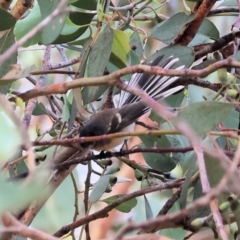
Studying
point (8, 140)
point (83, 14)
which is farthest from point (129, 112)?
point (8, 140)

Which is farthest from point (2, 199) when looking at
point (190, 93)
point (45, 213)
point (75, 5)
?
point (190, 93)

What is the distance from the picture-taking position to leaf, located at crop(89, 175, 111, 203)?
83 cm

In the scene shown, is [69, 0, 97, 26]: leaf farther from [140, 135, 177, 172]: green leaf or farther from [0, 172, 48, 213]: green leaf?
[0, 172, 48, 213]: green leaf

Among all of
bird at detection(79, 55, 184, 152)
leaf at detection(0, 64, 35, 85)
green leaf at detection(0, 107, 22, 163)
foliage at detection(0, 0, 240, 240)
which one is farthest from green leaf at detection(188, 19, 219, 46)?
green leaf at detection(0, 107, 22, 163)

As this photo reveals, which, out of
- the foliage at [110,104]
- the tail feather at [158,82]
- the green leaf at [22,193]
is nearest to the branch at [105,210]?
→ the foliage at [110,104]

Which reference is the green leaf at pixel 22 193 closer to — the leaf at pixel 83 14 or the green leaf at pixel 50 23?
the green leaf at pixel 50 23

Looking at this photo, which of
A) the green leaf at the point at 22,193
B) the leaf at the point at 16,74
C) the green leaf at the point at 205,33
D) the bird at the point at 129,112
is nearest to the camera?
the green leaf at the point at 22,193

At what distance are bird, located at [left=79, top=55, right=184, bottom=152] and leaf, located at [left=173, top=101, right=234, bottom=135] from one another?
174 millimetres

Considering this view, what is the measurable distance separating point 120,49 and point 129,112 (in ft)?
0.31

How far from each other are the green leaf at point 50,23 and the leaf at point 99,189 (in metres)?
0.25

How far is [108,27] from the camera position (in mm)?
698

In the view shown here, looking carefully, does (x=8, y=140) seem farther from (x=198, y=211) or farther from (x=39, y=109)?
(x=39, y=109)

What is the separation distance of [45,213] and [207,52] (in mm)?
363

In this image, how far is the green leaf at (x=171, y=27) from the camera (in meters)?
0.82
